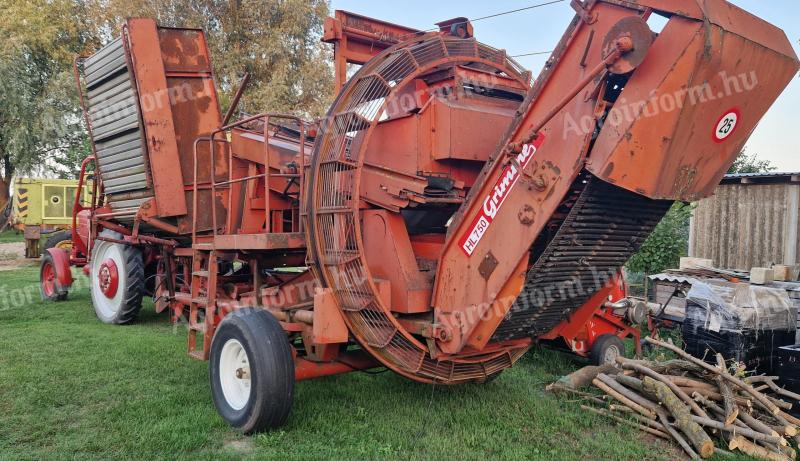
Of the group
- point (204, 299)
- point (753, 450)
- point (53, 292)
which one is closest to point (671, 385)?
point (753, 450)

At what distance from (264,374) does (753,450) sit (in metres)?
3.48

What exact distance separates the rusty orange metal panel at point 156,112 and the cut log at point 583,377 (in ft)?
15.2

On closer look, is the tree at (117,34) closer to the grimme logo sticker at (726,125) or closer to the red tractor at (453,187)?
the red tractor at (453,187)

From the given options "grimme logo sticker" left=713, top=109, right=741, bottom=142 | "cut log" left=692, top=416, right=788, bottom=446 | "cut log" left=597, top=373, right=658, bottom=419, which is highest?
"grimme logo sticker" left=713, top=109, right=741, bottom=142

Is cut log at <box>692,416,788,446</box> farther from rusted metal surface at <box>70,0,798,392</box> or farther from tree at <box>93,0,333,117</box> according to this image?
tree at <box>93,0,333,117</box>

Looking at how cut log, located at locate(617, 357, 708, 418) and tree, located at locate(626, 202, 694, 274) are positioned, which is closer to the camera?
cut log, located at locate(617, 357, 708, 418)

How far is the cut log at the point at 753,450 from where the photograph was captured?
4098 mm

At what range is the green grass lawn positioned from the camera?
13.5 ft

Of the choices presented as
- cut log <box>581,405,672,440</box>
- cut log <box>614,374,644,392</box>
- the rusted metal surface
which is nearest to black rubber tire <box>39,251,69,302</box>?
the rusted metal surface

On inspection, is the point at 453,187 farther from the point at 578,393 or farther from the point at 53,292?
the point at 53,292

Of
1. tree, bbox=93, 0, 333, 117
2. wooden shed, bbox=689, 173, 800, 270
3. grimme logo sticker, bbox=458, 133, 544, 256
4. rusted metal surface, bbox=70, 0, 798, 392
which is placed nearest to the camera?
rusted metal surface, bbox=70, 0, 798, 392

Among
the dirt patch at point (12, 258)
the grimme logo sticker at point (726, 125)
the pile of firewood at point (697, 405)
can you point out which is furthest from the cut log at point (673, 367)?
the dirt patch at point (12, 258)

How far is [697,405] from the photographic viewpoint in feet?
15.0

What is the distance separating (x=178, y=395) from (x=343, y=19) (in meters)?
3.56
